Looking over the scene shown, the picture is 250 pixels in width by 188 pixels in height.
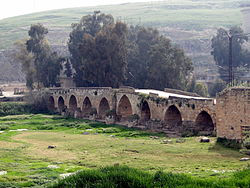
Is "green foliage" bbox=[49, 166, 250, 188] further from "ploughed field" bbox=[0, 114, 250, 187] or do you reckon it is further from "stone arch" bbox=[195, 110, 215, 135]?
A: "stone arch" bbox=[195, 110, 215, 135]


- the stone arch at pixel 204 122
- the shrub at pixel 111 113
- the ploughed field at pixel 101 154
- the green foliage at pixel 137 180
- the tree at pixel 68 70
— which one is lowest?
the ploughed field at pixel 101 154

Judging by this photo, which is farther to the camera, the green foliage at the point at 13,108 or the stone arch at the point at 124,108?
the green foliage at the point at 13,108

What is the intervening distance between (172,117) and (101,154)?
11907mm

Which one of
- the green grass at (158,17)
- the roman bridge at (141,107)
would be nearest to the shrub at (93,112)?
the roman bridge at (141,107)

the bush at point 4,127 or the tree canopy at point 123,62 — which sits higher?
the tree canopy at point 123,62

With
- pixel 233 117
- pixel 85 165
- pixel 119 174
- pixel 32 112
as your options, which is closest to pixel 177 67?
pixel 32 112

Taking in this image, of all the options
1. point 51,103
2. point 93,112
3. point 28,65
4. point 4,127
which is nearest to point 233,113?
point 4,127

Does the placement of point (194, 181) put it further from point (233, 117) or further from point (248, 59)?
point (248, 59)

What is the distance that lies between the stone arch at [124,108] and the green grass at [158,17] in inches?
2174

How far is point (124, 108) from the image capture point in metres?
43.2

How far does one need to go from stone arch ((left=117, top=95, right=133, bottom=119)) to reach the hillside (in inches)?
1191

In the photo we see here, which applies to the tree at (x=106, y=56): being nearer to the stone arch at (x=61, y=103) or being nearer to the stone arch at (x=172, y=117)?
the stone arch at (x=61, y=103)

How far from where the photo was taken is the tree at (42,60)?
6054 cm

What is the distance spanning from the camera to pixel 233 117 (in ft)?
80.2
